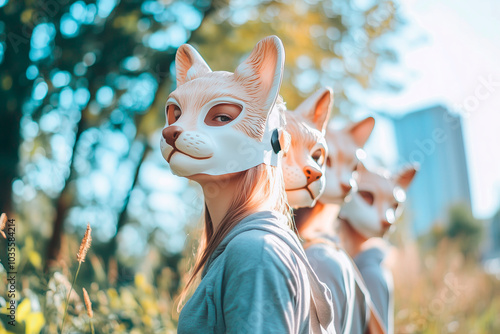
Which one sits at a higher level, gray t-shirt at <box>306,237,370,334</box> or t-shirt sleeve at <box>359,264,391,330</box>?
gray t-shirt at <box>306,237,370,334</box>

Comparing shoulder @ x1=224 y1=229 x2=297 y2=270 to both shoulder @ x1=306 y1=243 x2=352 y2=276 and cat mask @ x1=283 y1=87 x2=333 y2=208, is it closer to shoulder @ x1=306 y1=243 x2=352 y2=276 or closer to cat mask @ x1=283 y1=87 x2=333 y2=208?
cat mask @ x1=283 y1=87 x2=333 y2=208

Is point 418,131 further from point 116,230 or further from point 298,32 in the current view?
point 116,230

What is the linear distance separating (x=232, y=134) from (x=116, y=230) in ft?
13.6

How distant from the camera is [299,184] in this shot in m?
1.92

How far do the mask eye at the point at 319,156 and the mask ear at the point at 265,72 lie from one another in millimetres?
478

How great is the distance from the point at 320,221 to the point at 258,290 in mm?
1192

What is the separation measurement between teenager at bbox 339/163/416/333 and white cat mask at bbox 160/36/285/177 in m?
1.35

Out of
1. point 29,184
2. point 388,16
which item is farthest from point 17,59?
point 388,16

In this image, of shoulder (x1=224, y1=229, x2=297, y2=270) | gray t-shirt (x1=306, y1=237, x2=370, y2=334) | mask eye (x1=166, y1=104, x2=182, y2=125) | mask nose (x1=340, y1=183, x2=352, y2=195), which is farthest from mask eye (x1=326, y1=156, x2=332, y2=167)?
shoulder (x1=224, y1=229, x2=297, y2=270)

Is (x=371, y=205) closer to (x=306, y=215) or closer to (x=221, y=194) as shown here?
(x=306, y=215)

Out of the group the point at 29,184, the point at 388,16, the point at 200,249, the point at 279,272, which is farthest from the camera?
the point at 388,16

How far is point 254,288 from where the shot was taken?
1221 millimetres

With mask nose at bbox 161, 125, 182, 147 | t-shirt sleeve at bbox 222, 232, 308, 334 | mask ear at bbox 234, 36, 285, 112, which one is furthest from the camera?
mask ear at bbox 234, 36, 285, 112

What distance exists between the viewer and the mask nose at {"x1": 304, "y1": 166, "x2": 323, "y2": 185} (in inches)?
76.3
